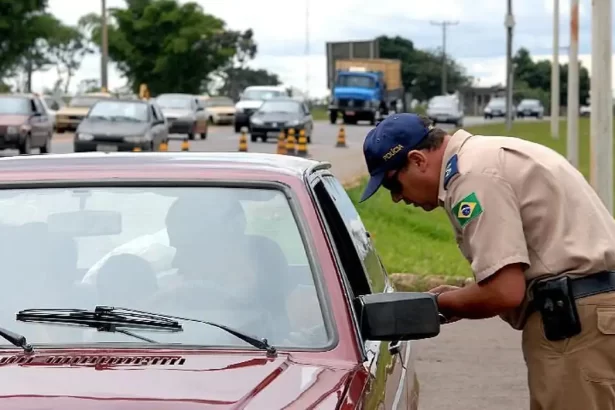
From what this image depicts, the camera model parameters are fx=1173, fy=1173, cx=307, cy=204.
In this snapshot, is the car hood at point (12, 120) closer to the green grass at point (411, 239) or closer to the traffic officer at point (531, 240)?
the green grass at point (411, 239)

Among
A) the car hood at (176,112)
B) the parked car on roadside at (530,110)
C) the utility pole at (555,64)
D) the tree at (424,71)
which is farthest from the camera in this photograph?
the tree at (424,71)

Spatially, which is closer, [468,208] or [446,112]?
[468,208]

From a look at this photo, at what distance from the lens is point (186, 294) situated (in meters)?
3.56

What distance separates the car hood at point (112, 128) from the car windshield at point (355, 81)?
1283 inches

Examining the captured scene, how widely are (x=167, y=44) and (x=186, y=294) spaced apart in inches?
3108

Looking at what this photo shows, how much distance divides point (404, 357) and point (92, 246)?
133 centimetres

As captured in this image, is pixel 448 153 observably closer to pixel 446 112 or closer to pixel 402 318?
pixel 402 318

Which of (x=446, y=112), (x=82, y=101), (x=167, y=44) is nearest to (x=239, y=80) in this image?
(x=167, y=44)

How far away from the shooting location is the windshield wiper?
3.37m

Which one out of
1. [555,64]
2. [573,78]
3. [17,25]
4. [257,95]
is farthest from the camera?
[17,25]

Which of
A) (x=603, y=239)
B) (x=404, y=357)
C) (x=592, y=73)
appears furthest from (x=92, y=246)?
(x=592, y=73)

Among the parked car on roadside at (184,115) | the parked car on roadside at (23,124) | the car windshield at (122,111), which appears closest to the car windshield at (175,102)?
the parked car on roadside at (184,115)

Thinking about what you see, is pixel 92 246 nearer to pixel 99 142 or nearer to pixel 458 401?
pixel 458 401

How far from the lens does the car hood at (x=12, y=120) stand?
25672mm
